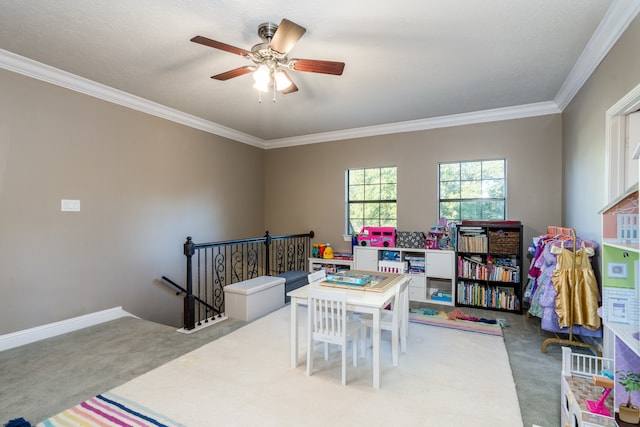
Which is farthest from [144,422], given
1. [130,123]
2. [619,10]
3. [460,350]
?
[619,10]

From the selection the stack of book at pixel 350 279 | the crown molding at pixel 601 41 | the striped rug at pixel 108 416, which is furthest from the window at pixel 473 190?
the striped rug at pixel 108 416

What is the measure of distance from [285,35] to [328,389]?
8.46 feet

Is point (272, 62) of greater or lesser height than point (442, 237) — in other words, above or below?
above

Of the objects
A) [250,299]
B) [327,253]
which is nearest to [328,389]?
[250,299]

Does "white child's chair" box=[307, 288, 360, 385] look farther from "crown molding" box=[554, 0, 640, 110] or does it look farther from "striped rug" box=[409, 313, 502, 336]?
"crown molding" box=[554, 0, 640, 110]

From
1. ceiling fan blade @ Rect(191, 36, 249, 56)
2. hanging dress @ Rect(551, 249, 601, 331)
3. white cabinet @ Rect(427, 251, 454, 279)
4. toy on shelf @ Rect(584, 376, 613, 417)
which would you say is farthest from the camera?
white cabinet @ Rect(427, 251, 454, 279)

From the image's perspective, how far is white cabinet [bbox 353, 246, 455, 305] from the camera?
4590 millimetres

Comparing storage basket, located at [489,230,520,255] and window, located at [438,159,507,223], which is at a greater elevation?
window, located at [438,159,507,223]

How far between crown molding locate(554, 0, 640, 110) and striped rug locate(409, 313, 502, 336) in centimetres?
281

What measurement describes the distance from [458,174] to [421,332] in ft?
8.67

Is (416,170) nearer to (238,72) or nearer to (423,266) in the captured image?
(423,266)

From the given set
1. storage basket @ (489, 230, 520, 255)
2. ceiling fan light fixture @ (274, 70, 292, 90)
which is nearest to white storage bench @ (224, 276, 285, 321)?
ceiling fan light fixture @ (274, 70, 292, 90)

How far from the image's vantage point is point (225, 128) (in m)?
5.42

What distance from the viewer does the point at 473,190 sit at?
190 inches
